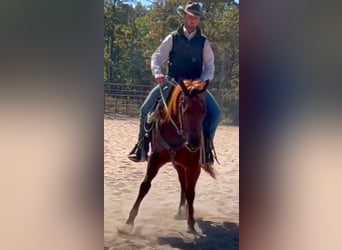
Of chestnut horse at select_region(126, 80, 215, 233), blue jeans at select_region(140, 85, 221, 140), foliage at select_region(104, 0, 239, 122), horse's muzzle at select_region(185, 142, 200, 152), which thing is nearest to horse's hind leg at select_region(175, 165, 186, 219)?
chestnut horse at select_region(126, 80, 215, 233)

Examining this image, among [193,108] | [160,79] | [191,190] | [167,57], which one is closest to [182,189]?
[191,190]

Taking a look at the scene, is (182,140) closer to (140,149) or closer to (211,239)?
(140,149)

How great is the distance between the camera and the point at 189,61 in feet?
6.73

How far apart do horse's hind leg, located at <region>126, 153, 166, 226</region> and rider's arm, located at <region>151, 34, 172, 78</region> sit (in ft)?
1.36

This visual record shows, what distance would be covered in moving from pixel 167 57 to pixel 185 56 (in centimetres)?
9

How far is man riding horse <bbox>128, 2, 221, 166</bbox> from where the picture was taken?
2.04 meters

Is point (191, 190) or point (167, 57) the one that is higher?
point (167, 57)

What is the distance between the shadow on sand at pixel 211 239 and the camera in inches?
80.1

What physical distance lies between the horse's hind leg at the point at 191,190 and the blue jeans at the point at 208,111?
0.61 feet

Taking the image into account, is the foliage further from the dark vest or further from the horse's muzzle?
the horse's muzzle

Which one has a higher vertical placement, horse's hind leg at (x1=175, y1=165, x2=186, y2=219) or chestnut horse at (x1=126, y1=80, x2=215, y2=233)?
chestnut horse at (x1=126, y1=80, x2=215, y2=233)
